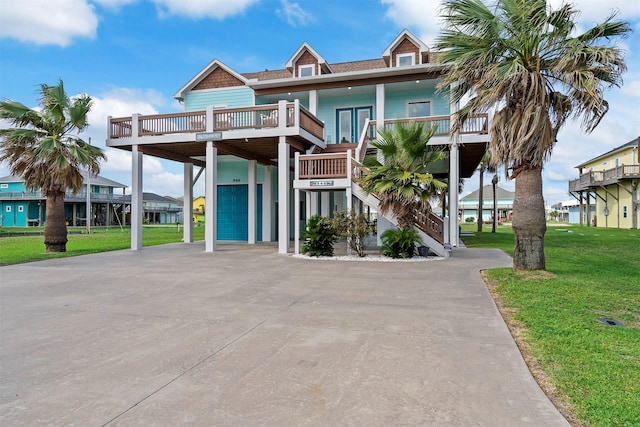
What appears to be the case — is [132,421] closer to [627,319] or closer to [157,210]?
[627,319]

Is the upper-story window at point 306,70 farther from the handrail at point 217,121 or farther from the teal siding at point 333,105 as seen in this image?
the handrail at point 217,121

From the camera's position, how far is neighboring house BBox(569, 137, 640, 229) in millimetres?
32875

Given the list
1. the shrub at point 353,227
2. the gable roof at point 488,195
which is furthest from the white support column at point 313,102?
the gable roof at point 488,195

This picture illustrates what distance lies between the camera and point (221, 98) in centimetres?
2112

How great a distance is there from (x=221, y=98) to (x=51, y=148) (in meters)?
9.29

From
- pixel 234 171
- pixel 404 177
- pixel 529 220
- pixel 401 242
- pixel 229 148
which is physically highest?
pixel 229 148

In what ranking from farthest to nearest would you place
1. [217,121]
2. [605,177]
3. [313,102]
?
[605,177], [313,102], [217,121]

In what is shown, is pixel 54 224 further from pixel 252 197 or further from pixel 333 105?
pixel 333 105

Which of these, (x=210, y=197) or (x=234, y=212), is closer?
(x=210, y=197)

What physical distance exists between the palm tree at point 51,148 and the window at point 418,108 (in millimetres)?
13857

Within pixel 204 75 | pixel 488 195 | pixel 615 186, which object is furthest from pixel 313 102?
pixel 488 195

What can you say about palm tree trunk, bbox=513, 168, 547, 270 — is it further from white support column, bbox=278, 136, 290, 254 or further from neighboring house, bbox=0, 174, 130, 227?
neighboring house, bbox=0, 174, 130, 227

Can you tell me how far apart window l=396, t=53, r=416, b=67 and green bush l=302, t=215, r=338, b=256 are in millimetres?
9938

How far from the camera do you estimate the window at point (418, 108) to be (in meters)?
18.5
